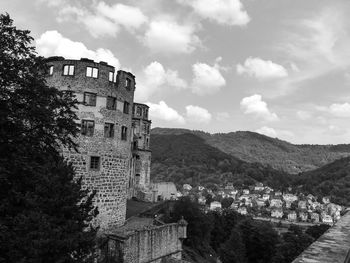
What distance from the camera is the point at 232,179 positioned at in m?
200

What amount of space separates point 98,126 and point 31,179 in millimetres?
8481

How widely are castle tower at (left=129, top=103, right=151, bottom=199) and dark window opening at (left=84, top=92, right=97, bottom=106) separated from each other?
1032 inches

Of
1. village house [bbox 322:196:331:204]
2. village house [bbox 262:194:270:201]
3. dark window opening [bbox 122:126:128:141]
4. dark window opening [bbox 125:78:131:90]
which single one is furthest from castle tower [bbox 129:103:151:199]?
village house [bbox 322:196:331:204]

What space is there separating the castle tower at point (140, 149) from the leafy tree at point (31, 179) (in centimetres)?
3277

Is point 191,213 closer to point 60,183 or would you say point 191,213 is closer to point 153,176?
point 60,183

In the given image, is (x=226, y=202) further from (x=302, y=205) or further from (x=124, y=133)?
(x=124, y=133)

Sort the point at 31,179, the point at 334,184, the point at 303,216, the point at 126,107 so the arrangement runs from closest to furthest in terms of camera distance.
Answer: the point at 31,179, the point at 126,107, the point at 303,216, the point at 334,184

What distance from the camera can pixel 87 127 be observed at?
67.3 feet

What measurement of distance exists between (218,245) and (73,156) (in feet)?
144

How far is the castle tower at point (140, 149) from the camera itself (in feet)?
156

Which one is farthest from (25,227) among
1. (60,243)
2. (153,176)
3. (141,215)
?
(153,176)

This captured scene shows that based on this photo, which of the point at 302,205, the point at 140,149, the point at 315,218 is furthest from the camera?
the point at 302,205

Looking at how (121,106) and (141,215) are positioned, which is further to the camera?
(141,215)

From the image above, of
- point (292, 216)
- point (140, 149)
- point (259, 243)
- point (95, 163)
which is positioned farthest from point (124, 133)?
point (292, 216)
